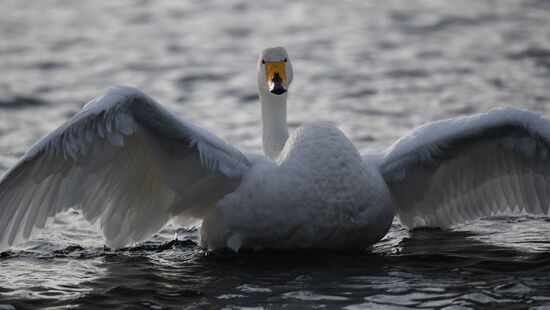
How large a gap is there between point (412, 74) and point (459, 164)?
25.9 feet

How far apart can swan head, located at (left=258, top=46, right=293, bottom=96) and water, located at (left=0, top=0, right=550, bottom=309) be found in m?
1.62

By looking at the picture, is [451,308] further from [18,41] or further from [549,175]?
[18,41]

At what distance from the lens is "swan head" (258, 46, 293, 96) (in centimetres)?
1025

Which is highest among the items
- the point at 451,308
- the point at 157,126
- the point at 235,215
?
the point at 157,126

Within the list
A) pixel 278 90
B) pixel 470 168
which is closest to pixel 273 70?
pixel 278 90

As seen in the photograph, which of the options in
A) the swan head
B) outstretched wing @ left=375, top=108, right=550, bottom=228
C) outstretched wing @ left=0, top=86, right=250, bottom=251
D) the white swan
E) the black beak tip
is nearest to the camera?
outstretched wing @ left=0, top=86, right=250, bottom=251

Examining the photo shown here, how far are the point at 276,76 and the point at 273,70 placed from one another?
202 mm

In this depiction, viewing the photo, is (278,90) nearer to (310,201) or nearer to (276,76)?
(276,76)

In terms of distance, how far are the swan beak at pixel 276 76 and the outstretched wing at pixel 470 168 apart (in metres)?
1.10

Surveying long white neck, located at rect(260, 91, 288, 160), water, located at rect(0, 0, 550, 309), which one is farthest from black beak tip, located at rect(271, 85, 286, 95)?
water, located at rect(0, 0, 550, 309)

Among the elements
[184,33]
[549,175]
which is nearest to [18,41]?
[184,33]

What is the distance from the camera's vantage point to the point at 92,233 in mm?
11242

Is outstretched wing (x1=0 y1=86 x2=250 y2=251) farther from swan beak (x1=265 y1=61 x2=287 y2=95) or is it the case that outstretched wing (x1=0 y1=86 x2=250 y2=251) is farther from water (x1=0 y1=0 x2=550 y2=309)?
swan beak (x1=265 y1=61 x2=287 y2=95)

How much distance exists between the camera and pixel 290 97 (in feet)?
55.8
